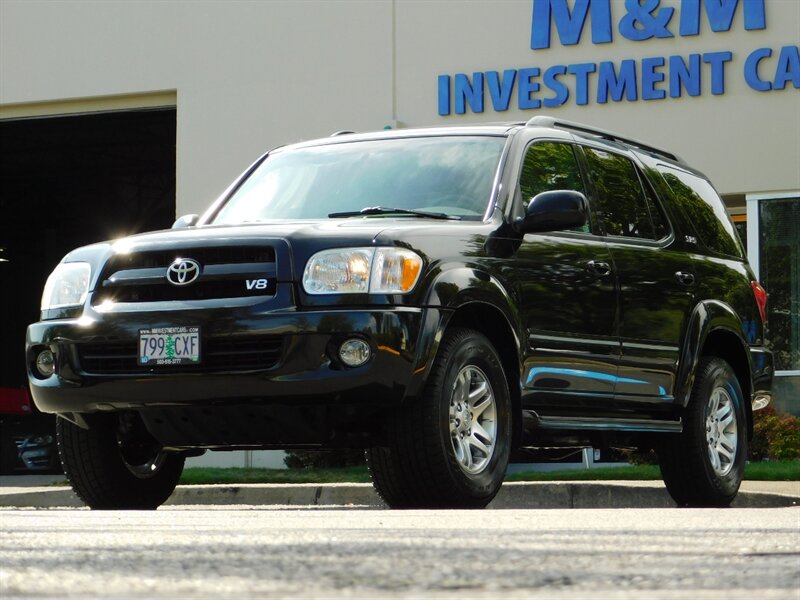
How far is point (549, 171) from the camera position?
8.63 m

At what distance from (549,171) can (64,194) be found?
28.4 metres

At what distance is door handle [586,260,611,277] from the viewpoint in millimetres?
8352

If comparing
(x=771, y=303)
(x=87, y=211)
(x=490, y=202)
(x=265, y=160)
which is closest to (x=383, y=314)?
(x=490, y=202)

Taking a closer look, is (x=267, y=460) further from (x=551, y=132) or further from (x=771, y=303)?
→ (x=551, y=132)

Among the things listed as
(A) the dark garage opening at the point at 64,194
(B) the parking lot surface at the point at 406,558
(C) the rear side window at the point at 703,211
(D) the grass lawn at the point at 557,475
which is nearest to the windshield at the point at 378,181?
(C) the rear side window at the point at 703,211

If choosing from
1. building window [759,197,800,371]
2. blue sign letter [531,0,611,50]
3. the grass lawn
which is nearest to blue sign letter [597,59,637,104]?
blue sign letter [531,0,611,50]

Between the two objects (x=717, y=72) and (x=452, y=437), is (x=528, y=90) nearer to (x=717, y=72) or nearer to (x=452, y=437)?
(x=717, y=72)

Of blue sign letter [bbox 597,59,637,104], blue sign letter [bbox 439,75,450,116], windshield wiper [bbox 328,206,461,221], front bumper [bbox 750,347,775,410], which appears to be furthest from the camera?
blue sign letter [bbox 439,75,450,116]

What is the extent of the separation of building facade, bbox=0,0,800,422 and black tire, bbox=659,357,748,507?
8.09 metres

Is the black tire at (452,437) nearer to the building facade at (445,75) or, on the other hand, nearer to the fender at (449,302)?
the fender at (449,302)

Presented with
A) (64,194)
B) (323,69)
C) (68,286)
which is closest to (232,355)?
(68,286)

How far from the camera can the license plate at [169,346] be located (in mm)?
7117

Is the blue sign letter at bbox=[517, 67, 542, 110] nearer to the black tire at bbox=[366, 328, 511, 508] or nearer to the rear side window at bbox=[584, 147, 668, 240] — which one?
the rear side window at bbox=[584, 147, 668, 240]

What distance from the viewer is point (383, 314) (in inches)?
273
